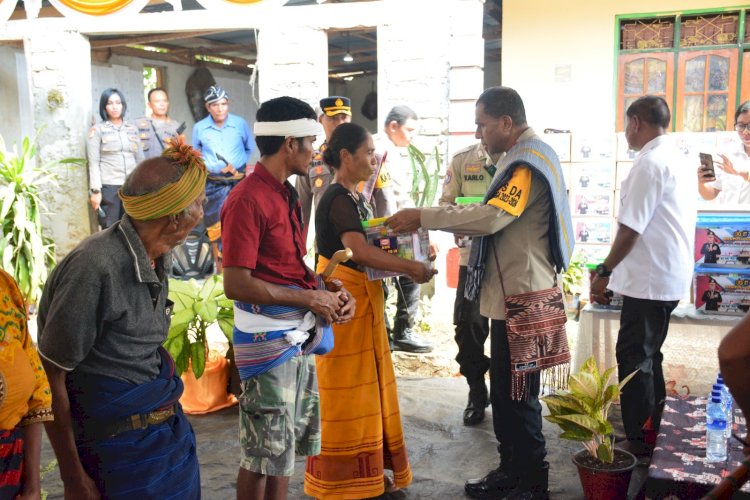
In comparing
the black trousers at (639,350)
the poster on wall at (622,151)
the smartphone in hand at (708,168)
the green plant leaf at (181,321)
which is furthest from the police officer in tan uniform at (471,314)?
the poster on wall at (622,151)

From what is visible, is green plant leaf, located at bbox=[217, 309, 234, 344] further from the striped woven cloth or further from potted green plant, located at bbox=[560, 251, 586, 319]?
potted green plant, located at bbox=[560, 251, 586, 319]

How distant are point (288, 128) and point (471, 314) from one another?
214cm

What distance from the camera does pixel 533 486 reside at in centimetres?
341

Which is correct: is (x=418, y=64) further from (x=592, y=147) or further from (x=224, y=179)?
(x=224, y=179)

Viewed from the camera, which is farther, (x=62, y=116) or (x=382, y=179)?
Result: (x=62, y=116)

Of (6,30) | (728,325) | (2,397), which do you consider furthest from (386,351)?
(6,30)

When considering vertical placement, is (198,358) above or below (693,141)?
below

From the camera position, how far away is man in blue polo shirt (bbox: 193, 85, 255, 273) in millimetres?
8250

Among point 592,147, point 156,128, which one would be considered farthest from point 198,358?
point 592,147

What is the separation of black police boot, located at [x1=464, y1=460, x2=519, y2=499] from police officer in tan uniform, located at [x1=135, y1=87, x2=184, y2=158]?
6034mm

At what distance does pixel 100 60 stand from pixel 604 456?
10543mm

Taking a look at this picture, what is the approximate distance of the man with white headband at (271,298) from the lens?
8.74ft

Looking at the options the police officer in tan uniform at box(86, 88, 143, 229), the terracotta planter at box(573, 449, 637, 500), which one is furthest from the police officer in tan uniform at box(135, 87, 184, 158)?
the terracotta planter at box(573, 449, 637, 500)

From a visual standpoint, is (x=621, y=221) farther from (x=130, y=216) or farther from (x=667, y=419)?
(x=130, y=216)
